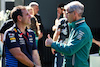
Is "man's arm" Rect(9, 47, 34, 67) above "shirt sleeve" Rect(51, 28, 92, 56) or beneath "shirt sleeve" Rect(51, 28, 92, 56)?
beneath

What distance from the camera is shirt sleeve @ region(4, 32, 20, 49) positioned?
361cm

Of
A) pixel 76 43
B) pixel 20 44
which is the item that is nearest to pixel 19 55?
pixel 20 44

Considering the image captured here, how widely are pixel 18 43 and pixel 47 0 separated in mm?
5778

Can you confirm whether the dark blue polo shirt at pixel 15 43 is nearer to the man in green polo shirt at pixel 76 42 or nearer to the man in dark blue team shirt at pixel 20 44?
the man in dark blue team shirt at pixel 20 44

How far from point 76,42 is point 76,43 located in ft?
0.05

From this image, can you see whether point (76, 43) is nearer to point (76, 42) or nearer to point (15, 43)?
point (76, 42)

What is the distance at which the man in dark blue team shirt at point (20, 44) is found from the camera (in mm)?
3617

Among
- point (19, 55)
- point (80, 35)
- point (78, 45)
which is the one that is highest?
point (80, 35)

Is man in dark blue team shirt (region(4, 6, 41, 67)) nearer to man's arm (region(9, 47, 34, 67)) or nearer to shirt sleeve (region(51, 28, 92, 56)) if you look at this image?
man's arm (region(9, 47, 34, 67))

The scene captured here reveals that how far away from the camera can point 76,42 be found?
3592 mm

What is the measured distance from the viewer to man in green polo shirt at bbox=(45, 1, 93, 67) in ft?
11.8

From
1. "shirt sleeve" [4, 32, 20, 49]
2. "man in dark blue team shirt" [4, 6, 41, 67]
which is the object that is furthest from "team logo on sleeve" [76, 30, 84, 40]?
"shirt sleeve" [4, 32, 20, 49]

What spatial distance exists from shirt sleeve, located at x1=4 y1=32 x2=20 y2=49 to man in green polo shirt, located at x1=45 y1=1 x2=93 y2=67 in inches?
15.8

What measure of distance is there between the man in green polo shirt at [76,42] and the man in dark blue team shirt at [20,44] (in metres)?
0.29
